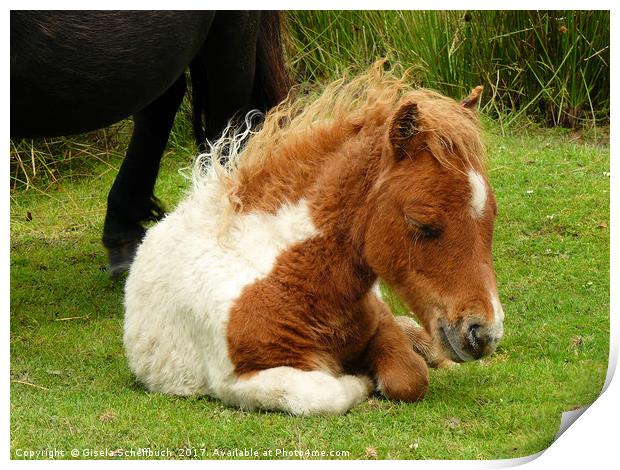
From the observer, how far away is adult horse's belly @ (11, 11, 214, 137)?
15.5ft

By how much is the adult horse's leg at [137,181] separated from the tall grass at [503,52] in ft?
3.58

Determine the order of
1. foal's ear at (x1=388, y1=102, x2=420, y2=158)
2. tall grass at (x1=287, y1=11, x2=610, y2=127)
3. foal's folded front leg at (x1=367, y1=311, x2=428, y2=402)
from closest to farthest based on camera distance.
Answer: foal's ear at (x1=388, y1=102, x2=420, y2=158)
foal's folded front leg at (x1=367, y1=311, x2=428, y2=402)
tall grass at (x1=287, y1=11, x2=610, y2=127)

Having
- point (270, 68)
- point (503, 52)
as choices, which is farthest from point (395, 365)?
point (270, 68)

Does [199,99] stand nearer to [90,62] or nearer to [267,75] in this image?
[267,75]

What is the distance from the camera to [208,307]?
4.35m

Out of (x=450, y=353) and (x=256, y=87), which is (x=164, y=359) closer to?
(x=450, y=353)

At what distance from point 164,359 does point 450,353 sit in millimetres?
1316

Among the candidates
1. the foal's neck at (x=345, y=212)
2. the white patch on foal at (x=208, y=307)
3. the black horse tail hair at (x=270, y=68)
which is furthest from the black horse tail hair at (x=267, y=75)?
the foal's neck at (x=345, y=212)

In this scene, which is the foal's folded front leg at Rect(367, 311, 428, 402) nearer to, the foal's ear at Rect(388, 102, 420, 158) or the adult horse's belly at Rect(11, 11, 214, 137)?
the foal's ear at Rect(388, 102, 420, 158)

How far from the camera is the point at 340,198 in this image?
434cm

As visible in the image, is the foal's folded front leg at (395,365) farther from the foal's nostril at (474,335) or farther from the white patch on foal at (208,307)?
the foal's nostril at (474,335)

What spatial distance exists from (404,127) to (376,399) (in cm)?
117

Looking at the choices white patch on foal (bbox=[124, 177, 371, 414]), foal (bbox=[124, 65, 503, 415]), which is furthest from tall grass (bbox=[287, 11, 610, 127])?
white patch on foal (bbox=[124, 177, 371, 414])

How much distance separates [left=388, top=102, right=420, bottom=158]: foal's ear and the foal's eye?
0.98ft
